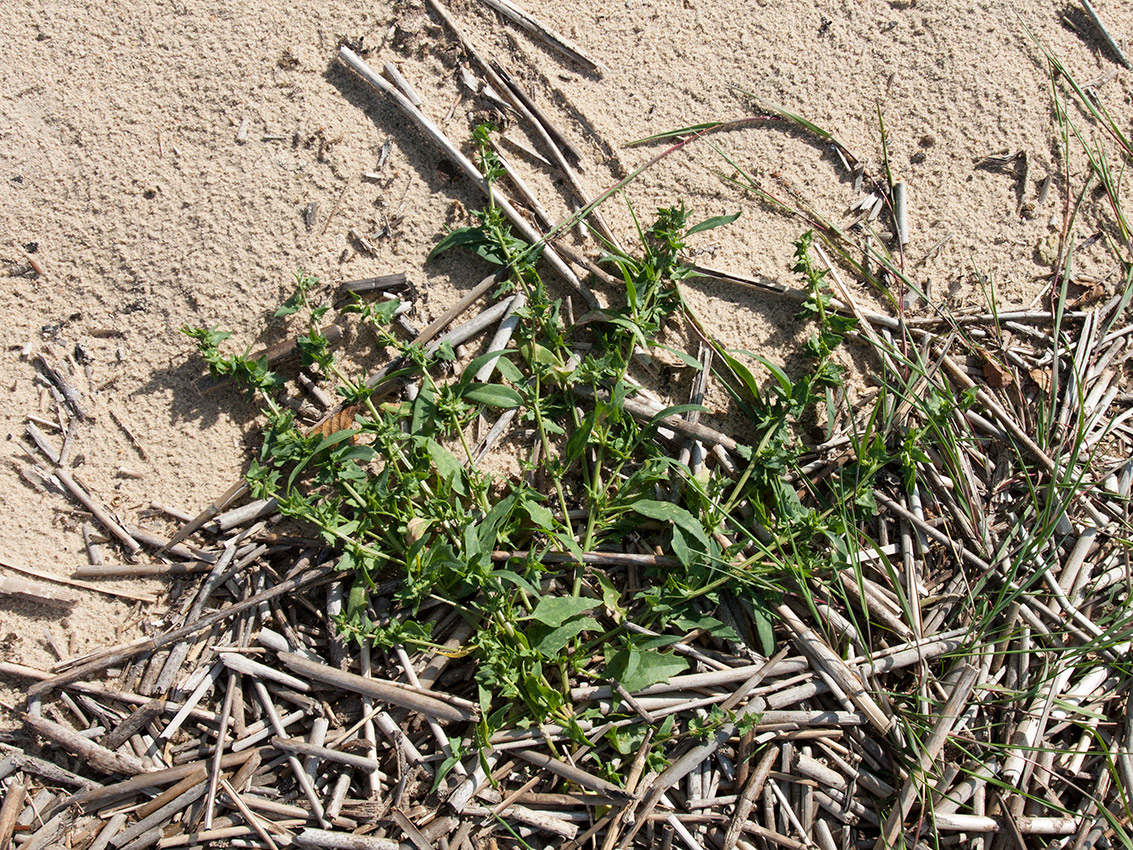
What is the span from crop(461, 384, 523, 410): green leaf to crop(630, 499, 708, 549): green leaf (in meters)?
0.56

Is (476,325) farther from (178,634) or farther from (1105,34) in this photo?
(1105,34)

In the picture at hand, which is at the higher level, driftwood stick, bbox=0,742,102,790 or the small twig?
the small twig

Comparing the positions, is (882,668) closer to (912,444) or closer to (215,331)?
(912,444)

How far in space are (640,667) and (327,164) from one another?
7.08ft

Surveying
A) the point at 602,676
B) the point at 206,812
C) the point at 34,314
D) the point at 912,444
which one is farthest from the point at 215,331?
the point at 912,444

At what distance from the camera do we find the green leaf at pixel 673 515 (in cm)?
273

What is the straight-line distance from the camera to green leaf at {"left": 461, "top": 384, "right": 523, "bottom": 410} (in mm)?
2871

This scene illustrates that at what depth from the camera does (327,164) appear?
3.08 m

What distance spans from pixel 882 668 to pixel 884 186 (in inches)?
74.0

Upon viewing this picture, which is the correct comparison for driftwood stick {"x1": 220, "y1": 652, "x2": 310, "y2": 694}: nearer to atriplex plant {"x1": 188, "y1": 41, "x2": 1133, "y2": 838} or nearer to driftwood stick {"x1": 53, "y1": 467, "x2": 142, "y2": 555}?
atriplex plant {"x1": 188, "y1": 41, "x2": 1133, "y2": 838}

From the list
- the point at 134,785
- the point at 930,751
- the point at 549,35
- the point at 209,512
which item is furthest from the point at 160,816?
the point at 549,35

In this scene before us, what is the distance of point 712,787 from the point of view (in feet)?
8.68

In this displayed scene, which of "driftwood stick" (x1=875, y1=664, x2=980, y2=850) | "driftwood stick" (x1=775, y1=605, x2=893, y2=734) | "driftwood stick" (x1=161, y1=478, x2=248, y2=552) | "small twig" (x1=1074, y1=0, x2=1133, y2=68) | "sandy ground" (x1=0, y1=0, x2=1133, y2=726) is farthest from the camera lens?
"small twig" (x1=1074, y1=0, x2=1133, y2=68)

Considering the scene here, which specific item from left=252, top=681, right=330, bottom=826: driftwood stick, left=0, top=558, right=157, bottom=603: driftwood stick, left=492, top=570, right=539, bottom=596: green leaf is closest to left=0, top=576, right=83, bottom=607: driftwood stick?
left=0, top=558, right=157, bottom=603: driftwood stick
